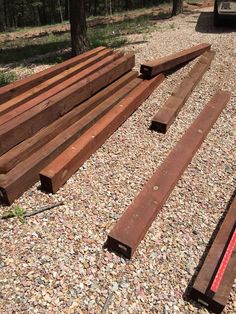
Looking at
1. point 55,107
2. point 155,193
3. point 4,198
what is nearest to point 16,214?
point 4,198

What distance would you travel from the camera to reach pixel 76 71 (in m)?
7.36

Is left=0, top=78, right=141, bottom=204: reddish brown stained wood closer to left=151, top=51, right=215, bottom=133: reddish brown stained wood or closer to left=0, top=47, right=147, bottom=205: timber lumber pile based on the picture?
left=0, top=47, right=147, bottom=205: timber lumber pile

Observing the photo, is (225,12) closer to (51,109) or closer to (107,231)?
(51,109)

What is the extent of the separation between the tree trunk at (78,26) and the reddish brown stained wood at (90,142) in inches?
142

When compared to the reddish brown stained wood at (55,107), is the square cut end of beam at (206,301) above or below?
below

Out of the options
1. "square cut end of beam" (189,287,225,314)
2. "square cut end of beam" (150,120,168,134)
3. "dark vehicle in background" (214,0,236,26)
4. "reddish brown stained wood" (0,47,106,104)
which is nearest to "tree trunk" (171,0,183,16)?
"dark vehicle in background" (214,0,236,26)

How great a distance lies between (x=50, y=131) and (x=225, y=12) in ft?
32.0

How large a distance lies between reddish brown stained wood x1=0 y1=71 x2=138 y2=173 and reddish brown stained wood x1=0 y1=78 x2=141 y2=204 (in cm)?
9

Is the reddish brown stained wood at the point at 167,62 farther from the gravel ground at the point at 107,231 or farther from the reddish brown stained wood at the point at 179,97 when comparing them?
the gravel ground at the point at 107,231

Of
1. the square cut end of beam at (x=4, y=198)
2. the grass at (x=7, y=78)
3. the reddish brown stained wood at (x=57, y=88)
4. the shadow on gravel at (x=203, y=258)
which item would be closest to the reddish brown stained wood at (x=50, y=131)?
the square cut end of beam at (x=4, y=198)

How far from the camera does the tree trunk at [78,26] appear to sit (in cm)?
961

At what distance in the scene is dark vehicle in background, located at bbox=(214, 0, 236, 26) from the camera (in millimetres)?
11800

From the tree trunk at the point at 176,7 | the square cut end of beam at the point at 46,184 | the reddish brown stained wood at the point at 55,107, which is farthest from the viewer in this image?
the tree trunk at the point at 176,7

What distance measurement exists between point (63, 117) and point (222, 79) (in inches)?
180
